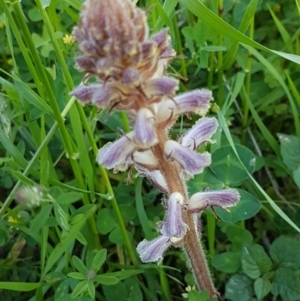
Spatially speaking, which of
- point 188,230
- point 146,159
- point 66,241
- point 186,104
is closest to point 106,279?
point 66,241

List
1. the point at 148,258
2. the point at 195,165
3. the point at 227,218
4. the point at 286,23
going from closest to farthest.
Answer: the point at 195,165 < the point at 148,258 < the point at 227,218 < the point at 286,23

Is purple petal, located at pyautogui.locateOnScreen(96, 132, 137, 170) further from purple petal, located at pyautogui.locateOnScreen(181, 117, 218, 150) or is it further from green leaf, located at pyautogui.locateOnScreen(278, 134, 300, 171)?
green leaf, located at pyautogui.locateOnScreen(278, 134, 300, 171)

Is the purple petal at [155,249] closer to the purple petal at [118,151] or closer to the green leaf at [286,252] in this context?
the purple petal at [118,151]

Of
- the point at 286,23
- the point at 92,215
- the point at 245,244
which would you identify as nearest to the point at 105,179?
the point at 92,215

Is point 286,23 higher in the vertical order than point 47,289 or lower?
higher

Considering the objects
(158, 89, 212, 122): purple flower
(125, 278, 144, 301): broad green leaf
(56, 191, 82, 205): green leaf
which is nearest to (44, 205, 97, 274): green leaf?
(56, 191, 82, 205): green leaf

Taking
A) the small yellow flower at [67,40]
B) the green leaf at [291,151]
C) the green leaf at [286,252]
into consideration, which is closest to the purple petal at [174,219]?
the green leaf at [286,252]

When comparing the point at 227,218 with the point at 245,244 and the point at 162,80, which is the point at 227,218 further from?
the point at 162,80
